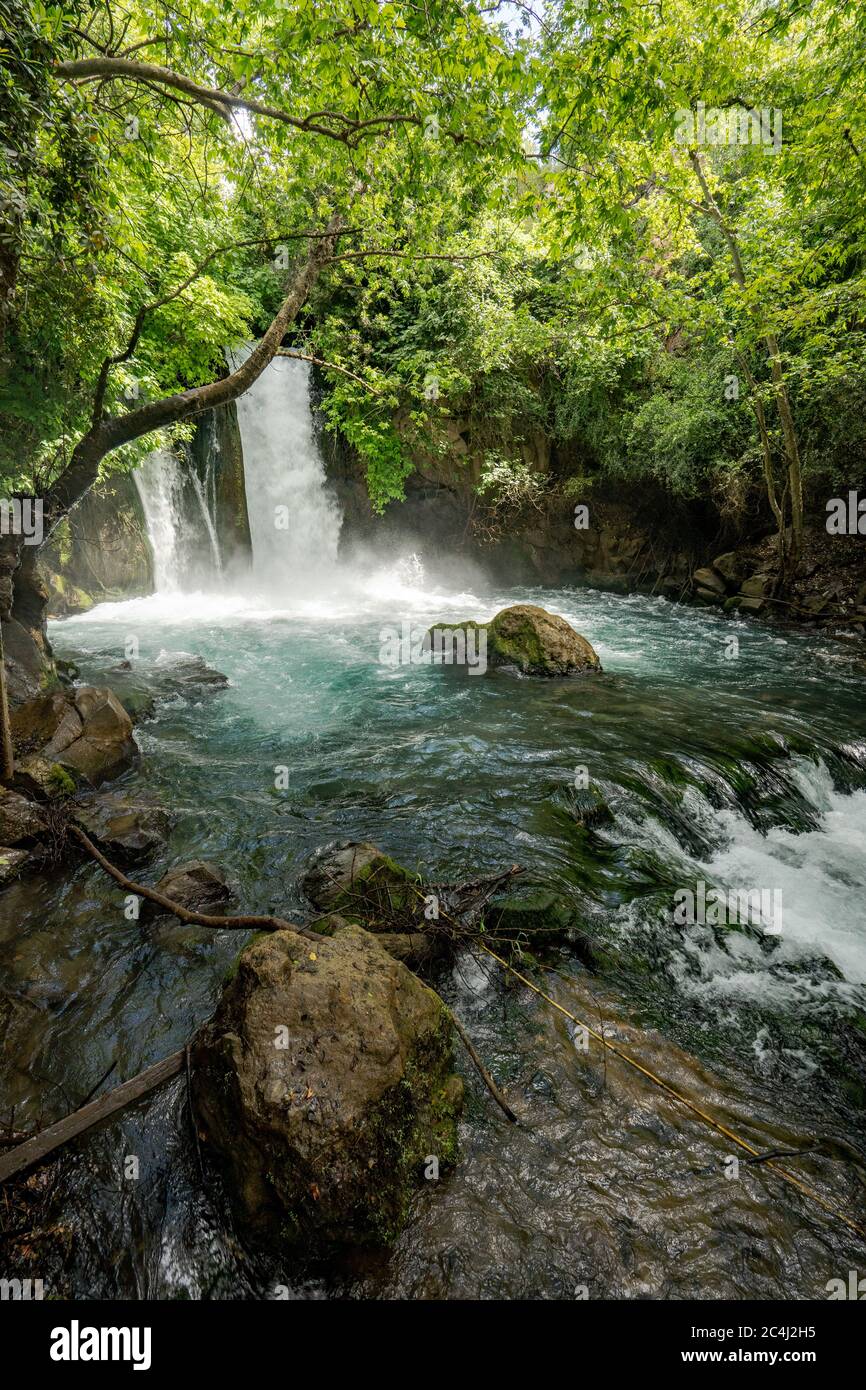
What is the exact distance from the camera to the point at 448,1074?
283cm

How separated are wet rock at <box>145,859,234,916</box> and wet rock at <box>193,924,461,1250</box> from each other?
1549mm

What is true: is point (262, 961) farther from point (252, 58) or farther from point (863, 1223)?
point (252, 58)

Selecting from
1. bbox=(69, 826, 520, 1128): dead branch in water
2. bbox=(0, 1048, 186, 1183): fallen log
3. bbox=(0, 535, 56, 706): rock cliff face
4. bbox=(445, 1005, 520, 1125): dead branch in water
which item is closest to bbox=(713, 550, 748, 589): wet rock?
bbox=(69, 826, 520, 1128): dead branch in water

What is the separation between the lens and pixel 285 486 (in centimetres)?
1833

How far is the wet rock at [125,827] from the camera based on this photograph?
4.66m

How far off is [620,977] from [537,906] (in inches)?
26.4

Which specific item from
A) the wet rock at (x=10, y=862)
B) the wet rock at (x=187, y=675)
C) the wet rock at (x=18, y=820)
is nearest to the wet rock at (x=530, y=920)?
the wet rock at (x=10, y=862)

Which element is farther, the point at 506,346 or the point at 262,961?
the point at 506,346

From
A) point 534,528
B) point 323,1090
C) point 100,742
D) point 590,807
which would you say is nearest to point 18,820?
point 100,742

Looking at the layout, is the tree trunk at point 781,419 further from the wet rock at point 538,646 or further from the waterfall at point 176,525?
the waterfall at point 176,525

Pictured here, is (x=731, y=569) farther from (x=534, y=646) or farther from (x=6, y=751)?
(x=6, y=751)

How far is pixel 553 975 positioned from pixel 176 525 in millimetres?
17304
